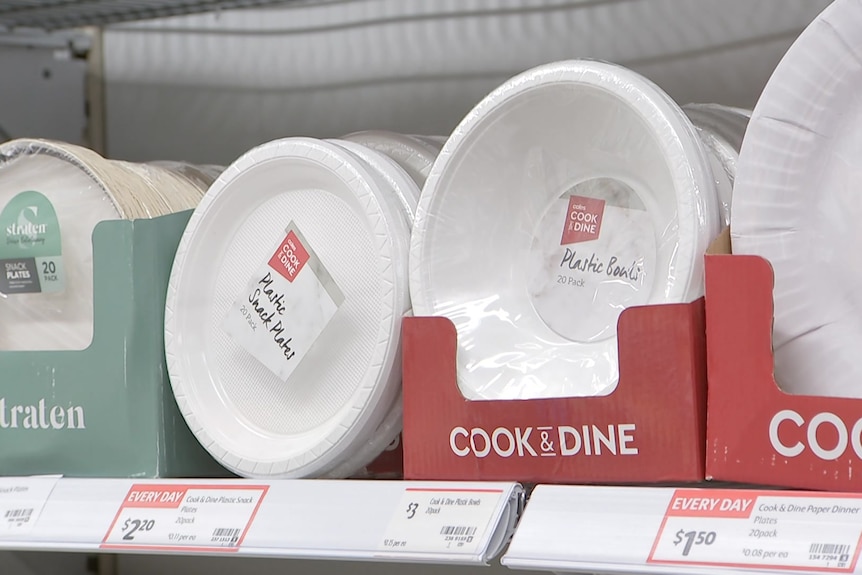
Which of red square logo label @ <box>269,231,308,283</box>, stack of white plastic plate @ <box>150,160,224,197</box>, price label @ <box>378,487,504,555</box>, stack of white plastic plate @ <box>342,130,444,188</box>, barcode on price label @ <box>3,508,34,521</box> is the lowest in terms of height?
barcode on price label @ <box>3,508,34,521</box>

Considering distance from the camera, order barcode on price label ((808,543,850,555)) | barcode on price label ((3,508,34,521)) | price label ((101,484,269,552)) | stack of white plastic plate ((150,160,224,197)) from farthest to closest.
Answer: stack of white plastic plate ((150,160,224,197))
barcode on price label ((3,508,34,521))
price label ((101,484,269,552))
barcode on price label ((808,543,850,555))

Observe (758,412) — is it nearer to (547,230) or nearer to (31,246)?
(547,230)

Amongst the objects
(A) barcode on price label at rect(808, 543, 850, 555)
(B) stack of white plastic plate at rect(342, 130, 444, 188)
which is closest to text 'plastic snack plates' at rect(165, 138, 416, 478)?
(B) stack of white plastic plate at rect(342, 130, 444, 188)

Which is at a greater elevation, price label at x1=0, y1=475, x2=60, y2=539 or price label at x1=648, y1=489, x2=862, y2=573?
price label at x1=648, y1=489, x2=862, y2=573

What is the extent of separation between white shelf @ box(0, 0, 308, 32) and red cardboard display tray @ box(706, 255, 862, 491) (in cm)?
100

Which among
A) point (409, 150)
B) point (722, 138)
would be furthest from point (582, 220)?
point (409, 150)

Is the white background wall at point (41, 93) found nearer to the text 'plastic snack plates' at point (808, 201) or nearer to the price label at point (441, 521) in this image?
the price label at point (441, 521)

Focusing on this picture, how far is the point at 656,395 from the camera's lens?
0.84m

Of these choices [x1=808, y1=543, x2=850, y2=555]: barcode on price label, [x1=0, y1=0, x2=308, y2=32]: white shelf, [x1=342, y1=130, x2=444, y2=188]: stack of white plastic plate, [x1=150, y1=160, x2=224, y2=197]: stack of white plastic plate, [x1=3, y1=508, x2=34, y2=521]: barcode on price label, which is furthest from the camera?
[x1=0, y1=0, x2=308, y2=32]: white shelf

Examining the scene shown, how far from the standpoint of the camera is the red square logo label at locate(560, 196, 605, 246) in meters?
1.00

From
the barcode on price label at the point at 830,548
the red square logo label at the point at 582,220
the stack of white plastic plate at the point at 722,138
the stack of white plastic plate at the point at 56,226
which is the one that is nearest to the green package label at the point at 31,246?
the stack of white plastic plate at the point at 56,226

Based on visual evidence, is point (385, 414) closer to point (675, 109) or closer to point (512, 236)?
point (512, 236)

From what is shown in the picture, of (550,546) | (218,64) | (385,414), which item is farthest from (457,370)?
(218,64)

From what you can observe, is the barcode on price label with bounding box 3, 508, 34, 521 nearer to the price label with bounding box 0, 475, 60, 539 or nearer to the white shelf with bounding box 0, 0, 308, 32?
the price label with bounding box 0, 475, 60, 539
